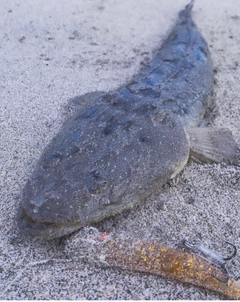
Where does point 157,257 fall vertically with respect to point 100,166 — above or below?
below

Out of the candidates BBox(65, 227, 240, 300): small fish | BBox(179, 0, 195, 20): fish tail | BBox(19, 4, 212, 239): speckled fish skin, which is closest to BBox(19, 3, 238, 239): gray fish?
BBox(19, 4, 212, 239): speckled fish skin

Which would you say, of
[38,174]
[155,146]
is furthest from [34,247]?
[155,146]

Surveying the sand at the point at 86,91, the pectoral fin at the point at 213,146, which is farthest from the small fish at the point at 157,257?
the pectoral fin at the point at 213,146

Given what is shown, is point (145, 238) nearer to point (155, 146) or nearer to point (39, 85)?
point (155, 146)

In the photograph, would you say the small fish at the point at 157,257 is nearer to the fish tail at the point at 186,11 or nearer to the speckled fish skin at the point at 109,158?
the speckled fish skin at the point at 109,158

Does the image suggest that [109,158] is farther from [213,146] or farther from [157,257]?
[213,146]

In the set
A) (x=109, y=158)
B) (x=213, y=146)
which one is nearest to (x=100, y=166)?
(x=109, y=158)
